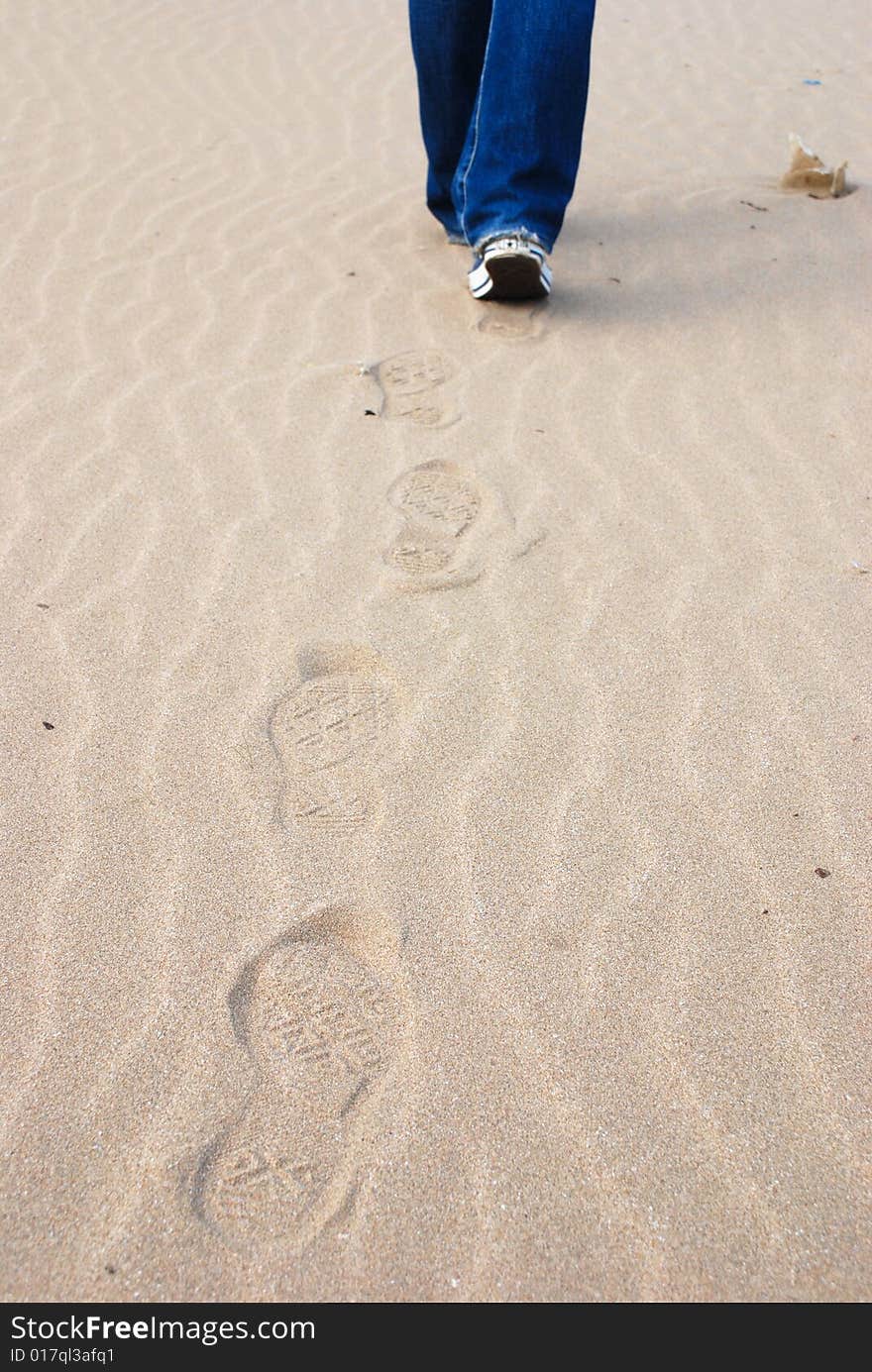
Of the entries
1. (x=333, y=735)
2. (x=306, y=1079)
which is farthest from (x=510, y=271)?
(x=306, y=1079)

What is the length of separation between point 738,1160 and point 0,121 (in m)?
5.53

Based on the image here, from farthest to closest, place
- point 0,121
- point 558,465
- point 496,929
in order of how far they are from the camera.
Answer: point 0,121 < point 558,465 < point 496,929

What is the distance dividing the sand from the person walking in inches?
9.3

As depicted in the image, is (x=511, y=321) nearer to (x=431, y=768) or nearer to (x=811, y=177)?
(x=811, y=177)

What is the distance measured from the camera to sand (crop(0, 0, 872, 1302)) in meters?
1.37

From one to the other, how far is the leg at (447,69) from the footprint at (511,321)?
58 centimetres

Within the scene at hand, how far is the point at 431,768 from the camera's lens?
6.50 feet

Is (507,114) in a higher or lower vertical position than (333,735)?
higher

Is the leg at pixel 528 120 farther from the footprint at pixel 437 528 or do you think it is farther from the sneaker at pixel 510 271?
the footprint at pixel 437 528

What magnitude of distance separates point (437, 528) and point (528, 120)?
5.05 feet

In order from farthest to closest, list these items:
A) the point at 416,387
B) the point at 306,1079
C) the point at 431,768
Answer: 1. the point at 416,387
2. the point at 431,768
3. the point at 306,1079

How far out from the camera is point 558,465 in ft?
9.46
